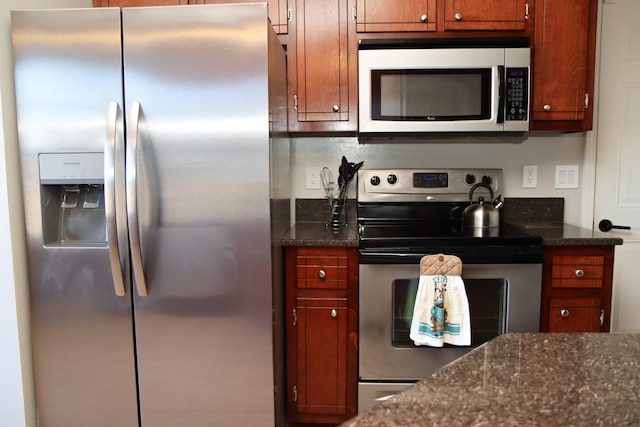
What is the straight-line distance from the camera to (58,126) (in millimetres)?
1734

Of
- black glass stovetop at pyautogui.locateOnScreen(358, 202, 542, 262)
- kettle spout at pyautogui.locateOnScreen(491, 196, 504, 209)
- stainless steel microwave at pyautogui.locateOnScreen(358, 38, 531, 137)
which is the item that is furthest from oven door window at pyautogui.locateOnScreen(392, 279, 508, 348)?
stainless steel microwave at pyautogui.locateOnScreen(358, 38, 531, 137)

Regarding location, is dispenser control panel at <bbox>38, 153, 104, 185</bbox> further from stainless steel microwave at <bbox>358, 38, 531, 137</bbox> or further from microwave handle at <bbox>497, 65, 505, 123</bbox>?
microwave handle at <bbox>497, 65, 505, 123</bbox>

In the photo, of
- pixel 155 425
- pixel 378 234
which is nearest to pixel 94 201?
pixel 155 425

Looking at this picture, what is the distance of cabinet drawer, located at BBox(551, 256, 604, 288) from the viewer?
1.96 metres

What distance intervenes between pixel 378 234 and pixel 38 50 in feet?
4.96

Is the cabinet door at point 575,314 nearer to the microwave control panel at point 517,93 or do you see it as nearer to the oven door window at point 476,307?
the oven door window at point 476,307

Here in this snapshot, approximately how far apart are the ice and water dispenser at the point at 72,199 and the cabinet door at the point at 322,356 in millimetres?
886

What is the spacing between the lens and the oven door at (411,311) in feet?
6.39

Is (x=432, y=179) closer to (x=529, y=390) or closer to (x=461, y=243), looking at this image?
(x=461, y=243)

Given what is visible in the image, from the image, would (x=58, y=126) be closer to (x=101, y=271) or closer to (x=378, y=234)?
(x=101, y=271)

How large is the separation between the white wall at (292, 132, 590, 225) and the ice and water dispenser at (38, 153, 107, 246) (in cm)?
104

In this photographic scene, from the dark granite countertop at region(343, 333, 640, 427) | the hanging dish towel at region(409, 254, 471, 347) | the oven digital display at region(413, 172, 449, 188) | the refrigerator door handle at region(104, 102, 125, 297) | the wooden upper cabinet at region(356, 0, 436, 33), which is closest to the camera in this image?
the dark granite countertop at region(343, 333, 640, 427)

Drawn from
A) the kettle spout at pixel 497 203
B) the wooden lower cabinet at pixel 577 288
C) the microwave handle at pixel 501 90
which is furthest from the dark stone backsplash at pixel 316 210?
the wooden lower cabinet at pixel 577 288

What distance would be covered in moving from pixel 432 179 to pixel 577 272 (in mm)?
786
